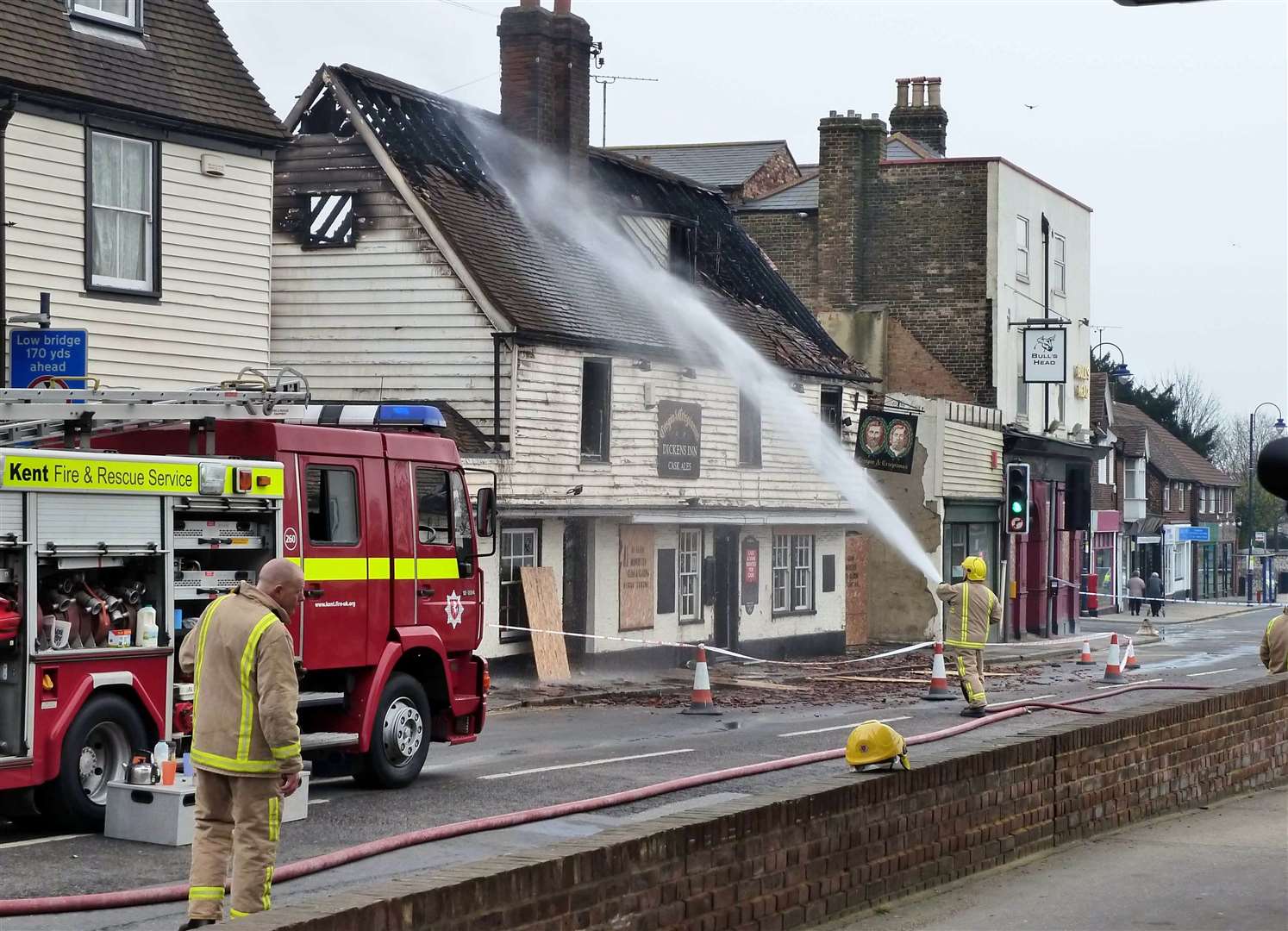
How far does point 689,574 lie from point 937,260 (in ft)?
49.3

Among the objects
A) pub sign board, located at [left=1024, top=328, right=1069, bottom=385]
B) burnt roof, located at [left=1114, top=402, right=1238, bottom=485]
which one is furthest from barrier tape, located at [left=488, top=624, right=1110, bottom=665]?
burnt roof, located at [left=1114, top=402, right=1238, bottom=485]

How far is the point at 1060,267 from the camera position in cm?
4597

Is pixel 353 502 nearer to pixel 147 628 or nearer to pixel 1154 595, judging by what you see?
pixel 147 628

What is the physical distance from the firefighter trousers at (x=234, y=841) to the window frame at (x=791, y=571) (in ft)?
82.3

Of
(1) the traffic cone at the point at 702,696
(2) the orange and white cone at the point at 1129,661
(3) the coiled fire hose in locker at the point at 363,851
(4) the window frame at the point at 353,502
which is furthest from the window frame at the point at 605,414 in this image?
(3) the coiled fire hose in locker at the point at 363,851

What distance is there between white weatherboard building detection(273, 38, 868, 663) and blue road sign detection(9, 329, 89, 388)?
6.85 meters

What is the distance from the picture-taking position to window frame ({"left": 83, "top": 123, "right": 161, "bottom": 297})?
18969 mm

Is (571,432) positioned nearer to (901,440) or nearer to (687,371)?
(687,371)

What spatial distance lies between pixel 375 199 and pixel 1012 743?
1731 cm

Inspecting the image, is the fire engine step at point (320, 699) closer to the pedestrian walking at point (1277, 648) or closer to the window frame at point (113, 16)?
the window frame at point (113, 16)

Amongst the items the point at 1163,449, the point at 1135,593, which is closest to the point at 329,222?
the point at 1135,593

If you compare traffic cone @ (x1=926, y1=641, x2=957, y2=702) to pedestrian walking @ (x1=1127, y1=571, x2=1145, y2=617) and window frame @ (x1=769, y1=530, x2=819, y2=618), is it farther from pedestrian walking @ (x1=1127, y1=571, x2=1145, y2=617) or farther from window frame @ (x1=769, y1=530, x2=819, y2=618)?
pedestrian walking @ (x1=1127, y1=571, x2=1145, y2=617)

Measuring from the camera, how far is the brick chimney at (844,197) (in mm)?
42188

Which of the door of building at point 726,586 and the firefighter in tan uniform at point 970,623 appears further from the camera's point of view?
the door of building at point 726,586
